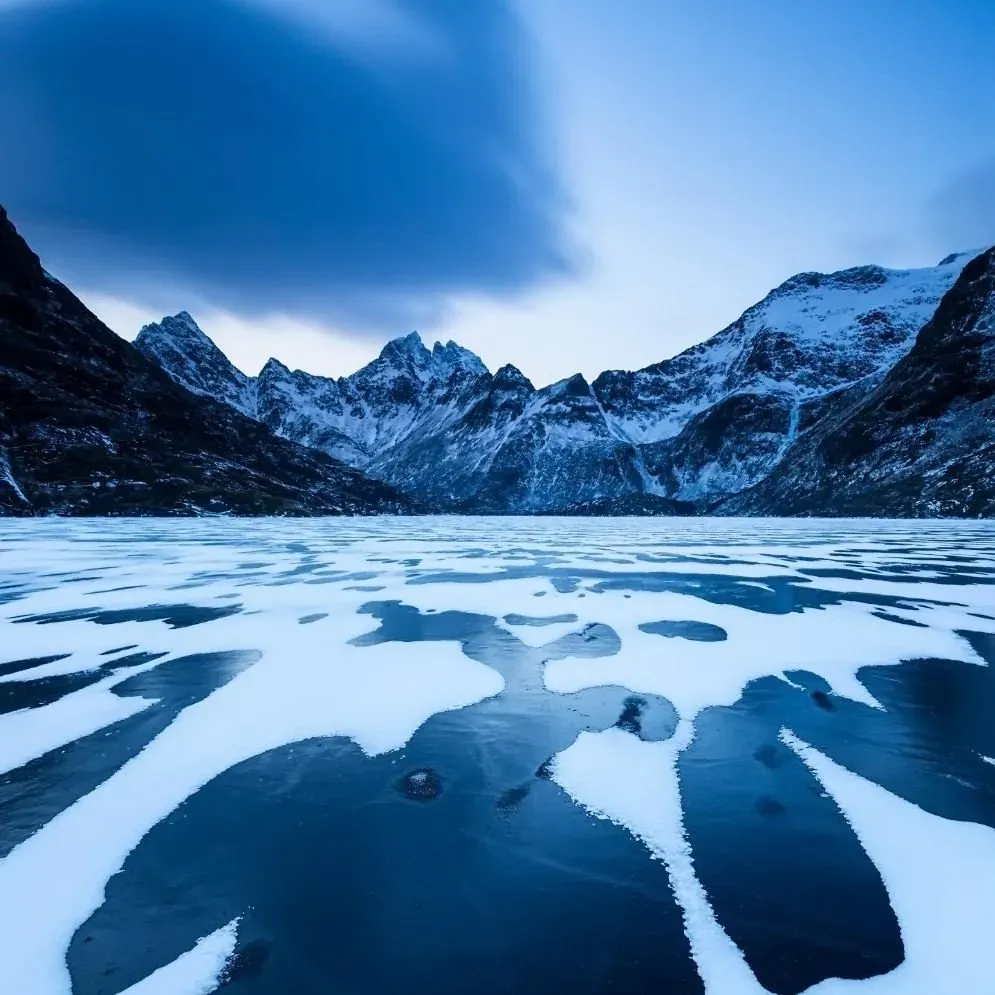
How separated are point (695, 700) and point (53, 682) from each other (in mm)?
7205

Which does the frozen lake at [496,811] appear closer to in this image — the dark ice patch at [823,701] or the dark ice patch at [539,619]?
the dark ice patch at [823,701]

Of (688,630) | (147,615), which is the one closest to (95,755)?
(147,615)

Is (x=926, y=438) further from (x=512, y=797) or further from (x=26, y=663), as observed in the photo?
(x=26, y=663)

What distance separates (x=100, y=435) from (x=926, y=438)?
15780 cm

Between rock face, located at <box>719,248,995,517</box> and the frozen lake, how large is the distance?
10171 centimetres

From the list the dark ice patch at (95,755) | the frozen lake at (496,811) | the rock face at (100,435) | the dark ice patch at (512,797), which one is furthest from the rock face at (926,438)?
the rock face at (100,435)

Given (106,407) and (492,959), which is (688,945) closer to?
(492,959)

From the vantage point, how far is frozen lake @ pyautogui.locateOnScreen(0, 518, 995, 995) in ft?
8.38

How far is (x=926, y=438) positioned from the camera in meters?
111

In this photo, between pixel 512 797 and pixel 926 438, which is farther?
pixel 926 438

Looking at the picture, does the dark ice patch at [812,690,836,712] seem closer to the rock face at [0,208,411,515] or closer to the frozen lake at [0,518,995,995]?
the frozen lake at [0,518,995,995]

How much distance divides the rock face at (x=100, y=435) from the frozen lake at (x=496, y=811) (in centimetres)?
8263

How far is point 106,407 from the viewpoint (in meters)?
110

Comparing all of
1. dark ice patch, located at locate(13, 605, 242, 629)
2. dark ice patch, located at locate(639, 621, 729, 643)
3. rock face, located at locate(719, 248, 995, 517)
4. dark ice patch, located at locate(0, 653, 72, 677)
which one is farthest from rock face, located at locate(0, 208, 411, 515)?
rock face, located at locate(719, 248, 995, 517)
